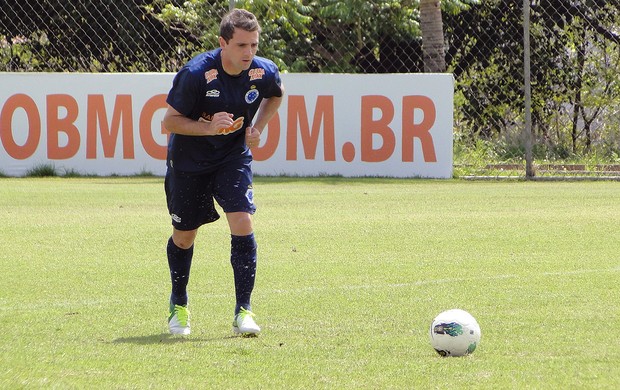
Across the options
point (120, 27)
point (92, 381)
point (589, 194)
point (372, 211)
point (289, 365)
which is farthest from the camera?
point (120, 27)

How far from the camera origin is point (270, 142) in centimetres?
1734

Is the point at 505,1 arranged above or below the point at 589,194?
above

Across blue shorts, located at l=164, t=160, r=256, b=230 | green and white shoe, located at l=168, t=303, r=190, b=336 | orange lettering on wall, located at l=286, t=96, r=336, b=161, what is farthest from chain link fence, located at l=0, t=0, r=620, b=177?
green and white shoe, located at l=168, t=303, r=190, b=336

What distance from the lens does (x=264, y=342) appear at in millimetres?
5766

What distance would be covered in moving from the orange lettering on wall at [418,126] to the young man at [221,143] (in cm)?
1066

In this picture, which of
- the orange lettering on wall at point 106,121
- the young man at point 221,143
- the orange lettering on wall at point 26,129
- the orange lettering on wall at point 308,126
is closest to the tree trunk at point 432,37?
the orange lettering on wall at point 308,126

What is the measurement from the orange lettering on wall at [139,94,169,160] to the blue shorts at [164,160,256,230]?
441 inches

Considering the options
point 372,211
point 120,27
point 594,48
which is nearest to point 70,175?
point 120,27

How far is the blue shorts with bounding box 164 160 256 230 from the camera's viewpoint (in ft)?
20.4

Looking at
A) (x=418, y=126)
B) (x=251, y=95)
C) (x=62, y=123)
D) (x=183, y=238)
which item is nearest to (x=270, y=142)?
(x=418, y=126)

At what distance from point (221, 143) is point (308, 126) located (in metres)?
11.0

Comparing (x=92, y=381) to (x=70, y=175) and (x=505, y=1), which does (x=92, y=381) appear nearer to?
(x=70, y=175)

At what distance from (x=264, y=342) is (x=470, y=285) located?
2.21 m

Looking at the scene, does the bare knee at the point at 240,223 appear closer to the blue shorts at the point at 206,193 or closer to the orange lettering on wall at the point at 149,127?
the blue shorts at the point at 206,193
